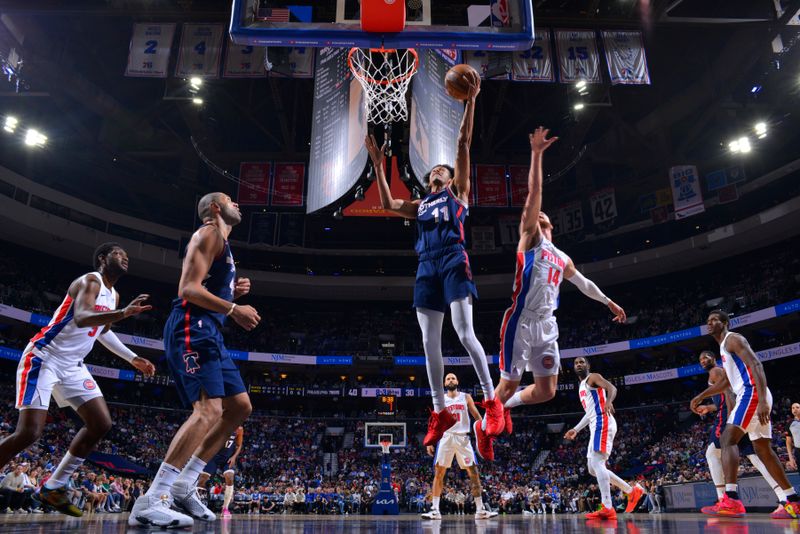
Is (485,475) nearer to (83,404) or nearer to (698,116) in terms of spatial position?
(698,116)

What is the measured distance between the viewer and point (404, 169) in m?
15.7

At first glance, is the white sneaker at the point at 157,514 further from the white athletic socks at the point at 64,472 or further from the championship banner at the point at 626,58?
→ the championship banner at the point at 626,58

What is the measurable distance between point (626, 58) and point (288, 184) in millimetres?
11202

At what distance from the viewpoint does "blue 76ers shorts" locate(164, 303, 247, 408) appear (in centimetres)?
372

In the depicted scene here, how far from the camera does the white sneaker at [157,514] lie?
337 cm

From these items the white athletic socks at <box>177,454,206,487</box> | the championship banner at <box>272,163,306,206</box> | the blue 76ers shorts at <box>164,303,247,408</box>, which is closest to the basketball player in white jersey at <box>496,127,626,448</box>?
the blue 76ers shorts at <box>164,303,247,408</box>

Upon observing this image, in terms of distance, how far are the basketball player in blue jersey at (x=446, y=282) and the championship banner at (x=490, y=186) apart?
1404cm

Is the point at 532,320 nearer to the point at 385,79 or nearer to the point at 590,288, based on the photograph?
the point at 590,288

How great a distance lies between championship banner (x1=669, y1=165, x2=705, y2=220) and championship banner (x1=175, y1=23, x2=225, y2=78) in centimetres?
1820

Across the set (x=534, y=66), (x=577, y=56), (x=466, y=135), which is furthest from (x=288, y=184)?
(x=466, y=135)

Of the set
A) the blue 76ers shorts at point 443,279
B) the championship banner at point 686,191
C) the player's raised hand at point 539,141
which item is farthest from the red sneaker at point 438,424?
the championship banner at point 686,191

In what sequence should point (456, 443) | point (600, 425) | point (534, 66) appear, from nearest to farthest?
point (600, 425) < point (456, 443) < point (534, 66)

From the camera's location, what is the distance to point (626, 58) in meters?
14.0

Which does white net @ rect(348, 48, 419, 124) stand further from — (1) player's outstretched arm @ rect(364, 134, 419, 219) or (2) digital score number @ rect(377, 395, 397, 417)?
(2) digital score number @ rect(377, 395, 397, 417)
